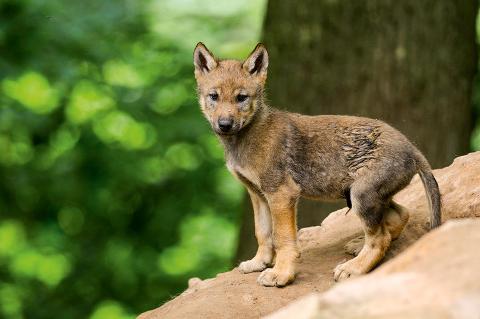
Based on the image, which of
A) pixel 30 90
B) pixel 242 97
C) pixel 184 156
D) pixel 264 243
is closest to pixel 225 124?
pixel 242 97

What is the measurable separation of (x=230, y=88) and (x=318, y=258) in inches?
59.8

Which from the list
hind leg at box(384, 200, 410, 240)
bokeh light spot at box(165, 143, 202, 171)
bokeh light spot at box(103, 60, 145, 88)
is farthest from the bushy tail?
bokeh light spot at box(103, 60, 145, 88)

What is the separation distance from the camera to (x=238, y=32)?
1706cm

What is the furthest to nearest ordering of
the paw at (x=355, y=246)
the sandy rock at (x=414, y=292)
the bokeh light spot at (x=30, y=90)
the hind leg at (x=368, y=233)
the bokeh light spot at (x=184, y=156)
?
the bokeh light spot at (x=184, y=156) < the bokeh light spot at (x=30, y=90) < the paw at (x=355, y=246) < the hind leg at (x=368, y=233) < the sandy rock at (x=414, y=292)

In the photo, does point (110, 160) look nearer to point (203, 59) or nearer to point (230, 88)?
point (203, 59)

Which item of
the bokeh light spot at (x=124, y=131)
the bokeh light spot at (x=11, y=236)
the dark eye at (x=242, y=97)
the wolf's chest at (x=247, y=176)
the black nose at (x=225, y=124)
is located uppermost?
the dark eye at (x=242, y=97)

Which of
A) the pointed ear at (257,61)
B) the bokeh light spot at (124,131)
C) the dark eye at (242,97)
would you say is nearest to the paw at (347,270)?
the dark eye at (242,97)

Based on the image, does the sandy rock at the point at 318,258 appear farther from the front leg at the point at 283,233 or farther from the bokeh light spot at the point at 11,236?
the bokeh light spot at the point at 11,236

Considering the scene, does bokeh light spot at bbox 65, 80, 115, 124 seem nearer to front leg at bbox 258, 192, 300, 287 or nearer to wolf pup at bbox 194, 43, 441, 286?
wolf pup at bbox 194, 43, 441, 286

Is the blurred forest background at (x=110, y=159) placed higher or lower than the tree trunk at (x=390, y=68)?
lower

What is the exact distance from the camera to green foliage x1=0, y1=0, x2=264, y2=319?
15438mm

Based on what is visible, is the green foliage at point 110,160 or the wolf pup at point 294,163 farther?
the green foliage at point 110,160

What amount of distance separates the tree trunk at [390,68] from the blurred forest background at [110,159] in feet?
16.0

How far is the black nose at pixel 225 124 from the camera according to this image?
7.67 metres
